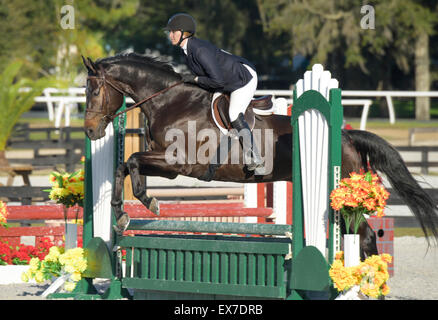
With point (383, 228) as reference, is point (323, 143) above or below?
above

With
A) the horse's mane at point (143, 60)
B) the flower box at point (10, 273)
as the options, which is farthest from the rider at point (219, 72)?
the flower box at point (10, 273)

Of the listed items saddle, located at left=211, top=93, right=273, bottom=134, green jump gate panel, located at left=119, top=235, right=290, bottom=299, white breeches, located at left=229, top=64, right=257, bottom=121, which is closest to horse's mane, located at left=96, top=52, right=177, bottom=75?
saddle, located at left=211, top=93, right=273, bottom=134

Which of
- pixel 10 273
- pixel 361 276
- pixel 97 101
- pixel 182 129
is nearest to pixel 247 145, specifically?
pixel 182 129

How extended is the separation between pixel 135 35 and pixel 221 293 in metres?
36.0

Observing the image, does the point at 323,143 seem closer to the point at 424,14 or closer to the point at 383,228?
the point at 383,228

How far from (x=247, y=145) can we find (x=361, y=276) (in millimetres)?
1244

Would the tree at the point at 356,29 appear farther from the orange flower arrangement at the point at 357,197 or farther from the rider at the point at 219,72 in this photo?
the orange flower arrangement at the point at 357,197

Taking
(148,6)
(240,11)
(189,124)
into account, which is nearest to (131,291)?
(189,124)

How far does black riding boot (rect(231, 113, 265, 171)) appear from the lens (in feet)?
17.4

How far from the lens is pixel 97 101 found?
17.7 ft

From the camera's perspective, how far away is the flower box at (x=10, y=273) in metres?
6.60

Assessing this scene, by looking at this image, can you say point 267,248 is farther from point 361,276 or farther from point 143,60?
point 143,60
